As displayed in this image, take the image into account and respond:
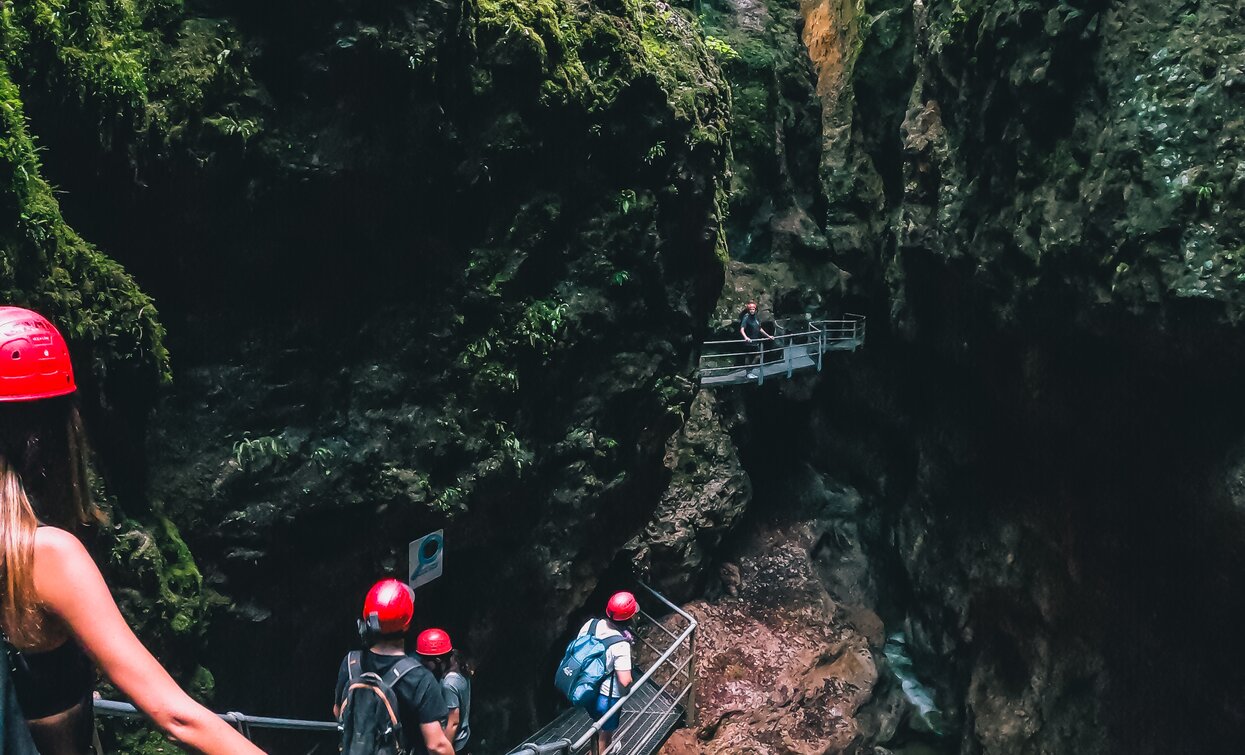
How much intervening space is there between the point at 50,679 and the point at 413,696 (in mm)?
2240

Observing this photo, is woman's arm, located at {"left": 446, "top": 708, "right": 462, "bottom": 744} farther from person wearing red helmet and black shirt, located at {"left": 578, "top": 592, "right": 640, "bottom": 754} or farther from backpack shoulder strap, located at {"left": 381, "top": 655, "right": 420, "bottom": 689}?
person wearing red helmet and black shirt, located at {"left": 578, "top": 592, "right": 640, "bottom": 754}

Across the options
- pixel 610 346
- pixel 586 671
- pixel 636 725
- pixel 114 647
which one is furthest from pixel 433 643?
pixel 114 647

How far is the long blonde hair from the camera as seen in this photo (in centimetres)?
141

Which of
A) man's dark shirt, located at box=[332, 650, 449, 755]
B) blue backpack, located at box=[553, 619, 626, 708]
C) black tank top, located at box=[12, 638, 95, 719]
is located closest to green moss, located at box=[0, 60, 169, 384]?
man's dark shirt, located at box=[332, 650, 449, 755]

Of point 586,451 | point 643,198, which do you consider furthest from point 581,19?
point 586,451

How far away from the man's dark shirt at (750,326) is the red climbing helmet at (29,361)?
1209 centimetres

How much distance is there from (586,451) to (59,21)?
198 inches

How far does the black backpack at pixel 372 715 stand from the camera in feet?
11.3

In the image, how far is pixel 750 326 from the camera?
13.5 meters

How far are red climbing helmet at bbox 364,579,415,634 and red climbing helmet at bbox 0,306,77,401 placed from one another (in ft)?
7.07

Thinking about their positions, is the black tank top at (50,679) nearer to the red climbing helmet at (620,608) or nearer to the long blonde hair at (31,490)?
the long blonde hair at (31,490)

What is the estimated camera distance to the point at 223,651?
555 cm

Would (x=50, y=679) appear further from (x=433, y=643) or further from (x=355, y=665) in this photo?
(x=433, y=643)

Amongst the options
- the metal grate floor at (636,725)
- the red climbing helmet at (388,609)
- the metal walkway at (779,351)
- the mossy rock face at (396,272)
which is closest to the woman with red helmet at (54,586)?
the red climbing helmet at (388,609)
